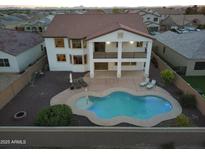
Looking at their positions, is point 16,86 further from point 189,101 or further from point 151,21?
point 151,21

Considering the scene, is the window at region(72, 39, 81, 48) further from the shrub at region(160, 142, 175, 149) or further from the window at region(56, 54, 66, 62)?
the shrub at region(160, 142, 175, 149)

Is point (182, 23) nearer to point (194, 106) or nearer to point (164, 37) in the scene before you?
point (164, 37)

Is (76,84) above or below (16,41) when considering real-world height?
below

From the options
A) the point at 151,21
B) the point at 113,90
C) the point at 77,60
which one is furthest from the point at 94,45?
the point at 151,21

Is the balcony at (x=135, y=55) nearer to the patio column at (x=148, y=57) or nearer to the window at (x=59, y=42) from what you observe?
the patio column at (x=148, y=57)

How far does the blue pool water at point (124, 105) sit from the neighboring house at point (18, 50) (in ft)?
37.4

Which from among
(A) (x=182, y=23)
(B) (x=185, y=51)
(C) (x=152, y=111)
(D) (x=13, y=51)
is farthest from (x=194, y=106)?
(A) (x=182, y=23)

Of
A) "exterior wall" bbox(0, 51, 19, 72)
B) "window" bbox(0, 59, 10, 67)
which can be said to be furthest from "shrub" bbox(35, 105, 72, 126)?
"window" bbox(0, 59, 10, 67)

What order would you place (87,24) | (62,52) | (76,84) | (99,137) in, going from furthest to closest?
(87,24)
(62,52)
(76,84)
(99,137)

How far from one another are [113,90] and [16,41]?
1669 cm

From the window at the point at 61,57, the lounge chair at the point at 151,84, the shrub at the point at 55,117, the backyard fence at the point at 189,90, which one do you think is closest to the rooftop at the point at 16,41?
the window at the point at 61,57

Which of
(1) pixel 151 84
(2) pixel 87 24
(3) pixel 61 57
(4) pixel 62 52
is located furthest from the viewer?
(2) pixel 87 24

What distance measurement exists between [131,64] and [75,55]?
7.75 m

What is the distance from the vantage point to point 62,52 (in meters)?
22.9
